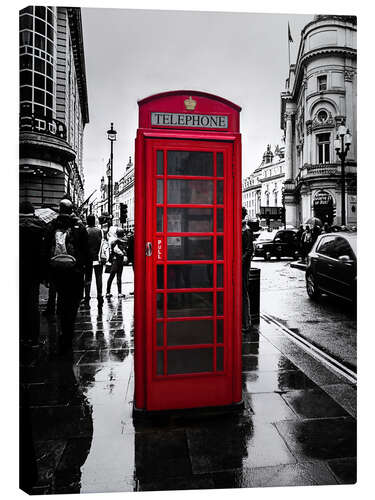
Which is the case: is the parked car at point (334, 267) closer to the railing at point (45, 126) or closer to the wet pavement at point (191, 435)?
the wet pavement at point (191, 435)

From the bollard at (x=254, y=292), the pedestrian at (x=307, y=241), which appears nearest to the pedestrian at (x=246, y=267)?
the bollard at (x=254, y=292)

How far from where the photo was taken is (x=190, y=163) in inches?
111

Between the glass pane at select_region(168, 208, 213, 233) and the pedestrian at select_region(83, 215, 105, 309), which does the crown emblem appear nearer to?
the glass pane at select_region(168, 208, 213, 233)

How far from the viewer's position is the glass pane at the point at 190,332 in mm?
2924

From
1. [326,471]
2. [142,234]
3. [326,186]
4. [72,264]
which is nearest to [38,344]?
[72,264]

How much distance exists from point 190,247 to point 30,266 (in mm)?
2668

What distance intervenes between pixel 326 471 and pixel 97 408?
5.95ft

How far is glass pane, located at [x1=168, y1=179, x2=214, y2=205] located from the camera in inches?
111

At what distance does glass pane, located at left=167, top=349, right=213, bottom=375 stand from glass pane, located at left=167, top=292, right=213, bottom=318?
30cm

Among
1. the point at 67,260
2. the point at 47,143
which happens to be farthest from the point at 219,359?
the point at 47,143

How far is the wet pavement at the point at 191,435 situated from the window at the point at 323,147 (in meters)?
26.9

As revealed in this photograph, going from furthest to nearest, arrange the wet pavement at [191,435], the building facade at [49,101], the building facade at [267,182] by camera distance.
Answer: the building facade at [267,182] → the building facade at [49,101] → the wet pavement at [191,435]

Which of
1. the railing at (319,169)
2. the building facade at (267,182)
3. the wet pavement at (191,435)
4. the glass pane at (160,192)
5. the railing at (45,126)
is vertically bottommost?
the wet pavement at (191,435)
